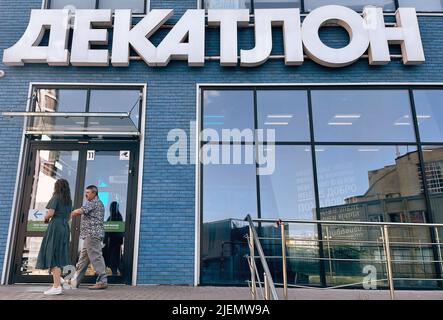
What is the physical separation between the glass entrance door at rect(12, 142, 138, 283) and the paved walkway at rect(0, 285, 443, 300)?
565mm

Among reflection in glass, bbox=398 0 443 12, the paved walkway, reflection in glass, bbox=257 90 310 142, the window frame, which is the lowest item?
the paved walkway

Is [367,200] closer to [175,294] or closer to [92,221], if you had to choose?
[175,294]

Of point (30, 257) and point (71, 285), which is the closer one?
point (71, 285)

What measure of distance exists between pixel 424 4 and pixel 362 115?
3.16 metres

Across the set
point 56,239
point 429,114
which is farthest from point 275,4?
point 56,239

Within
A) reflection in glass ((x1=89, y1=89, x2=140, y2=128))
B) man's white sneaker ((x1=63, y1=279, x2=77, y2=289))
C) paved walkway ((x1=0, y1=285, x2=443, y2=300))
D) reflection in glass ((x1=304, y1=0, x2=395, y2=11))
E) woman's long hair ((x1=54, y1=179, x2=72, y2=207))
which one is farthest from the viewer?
reflection in glass ((x1=304, y1=0, x2=395, y2=11))

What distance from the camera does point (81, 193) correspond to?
7.25 meters

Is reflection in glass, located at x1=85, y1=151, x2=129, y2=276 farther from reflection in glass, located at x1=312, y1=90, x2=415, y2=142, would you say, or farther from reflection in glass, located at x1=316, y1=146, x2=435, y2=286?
reflection in glass, located at x1=312, y1=90, x2=415, y2=142

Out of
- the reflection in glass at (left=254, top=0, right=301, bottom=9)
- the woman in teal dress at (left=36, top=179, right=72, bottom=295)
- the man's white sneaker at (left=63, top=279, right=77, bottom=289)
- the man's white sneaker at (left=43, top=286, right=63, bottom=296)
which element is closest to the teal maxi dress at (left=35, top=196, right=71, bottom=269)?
the woman in teal dress at (left=36, top=179, right=72, bottom=295)

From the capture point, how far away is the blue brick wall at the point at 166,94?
6.92m

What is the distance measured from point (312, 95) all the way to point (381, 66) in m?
1.58

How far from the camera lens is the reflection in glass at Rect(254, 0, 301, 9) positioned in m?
8.33

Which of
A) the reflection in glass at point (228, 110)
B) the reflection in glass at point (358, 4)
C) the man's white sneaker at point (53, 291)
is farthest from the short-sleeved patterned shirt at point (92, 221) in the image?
the reflection in glass at point (358, 4)
